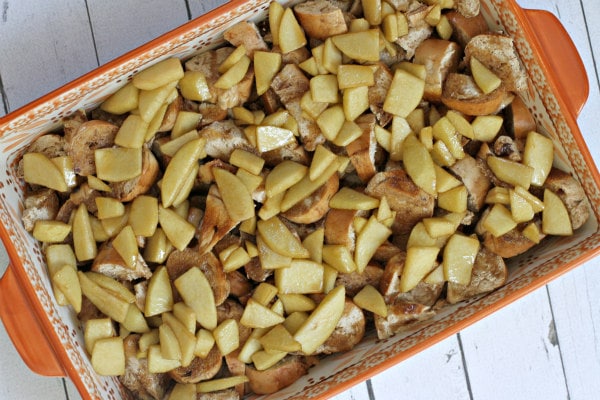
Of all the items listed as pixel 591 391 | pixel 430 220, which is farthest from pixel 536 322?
pixel 430 220

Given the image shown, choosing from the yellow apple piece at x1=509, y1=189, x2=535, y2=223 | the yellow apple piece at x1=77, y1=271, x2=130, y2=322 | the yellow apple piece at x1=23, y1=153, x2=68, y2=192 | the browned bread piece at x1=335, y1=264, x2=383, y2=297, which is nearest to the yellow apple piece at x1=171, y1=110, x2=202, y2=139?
the yellow apple piece at x1=23, y1=153, x2=68, y2=192

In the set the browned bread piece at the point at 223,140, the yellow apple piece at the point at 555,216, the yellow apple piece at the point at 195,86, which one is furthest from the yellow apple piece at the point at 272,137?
the yellow apple piece at the point at 555,216

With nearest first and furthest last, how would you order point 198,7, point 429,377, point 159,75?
point 159,75 < point 198,7 < point 429,377

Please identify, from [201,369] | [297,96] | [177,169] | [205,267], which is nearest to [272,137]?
[297,96]

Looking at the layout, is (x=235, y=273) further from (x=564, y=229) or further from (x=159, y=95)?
(x=564, y=229)

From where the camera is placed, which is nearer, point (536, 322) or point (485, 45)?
point (485, 45)

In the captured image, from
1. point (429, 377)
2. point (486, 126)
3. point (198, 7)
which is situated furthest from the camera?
point (429, 377)

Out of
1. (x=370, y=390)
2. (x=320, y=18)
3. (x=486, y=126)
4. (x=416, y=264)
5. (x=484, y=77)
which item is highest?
(x=320, y=18)

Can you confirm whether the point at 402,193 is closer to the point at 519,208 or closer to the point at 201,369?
the point at 519,208
